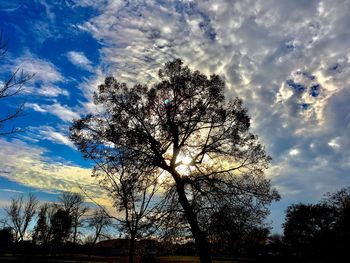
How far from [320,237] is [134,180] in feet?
180

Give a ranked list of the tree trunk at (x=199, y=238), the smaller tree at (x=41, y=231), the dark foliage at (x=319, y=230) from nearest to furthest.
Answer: the tree trunk at (x=199, y=238), the dark foliage at (x=319, y=230), the smaller tree at (x=41, y=231)

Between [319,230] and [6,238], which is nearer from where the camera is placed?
[319,230]

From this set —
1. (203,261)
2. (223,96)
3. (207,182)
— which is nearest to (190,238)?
(203,261)

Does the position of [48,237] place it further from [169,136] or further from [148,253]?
[169,136]

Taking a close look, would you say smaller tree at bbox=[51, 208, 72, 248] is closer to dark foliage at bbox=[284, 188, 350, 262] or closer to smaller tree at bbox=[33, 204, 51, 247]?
smaller tree at bbox=[33, 204, 51, 247]

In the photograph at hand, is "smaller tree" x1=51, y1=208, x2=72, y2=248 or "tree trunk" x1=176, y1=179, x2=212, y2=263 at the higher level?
"smaller tree" x1=51, y1=208, x2=72, y2=248

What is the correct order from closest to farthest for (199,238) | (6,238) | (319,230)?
(199,238), (319,230), (6,238)

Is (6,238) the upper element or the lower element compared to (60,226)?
lower

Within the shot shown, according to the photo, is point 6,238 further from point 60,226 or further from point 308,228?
point 308,228

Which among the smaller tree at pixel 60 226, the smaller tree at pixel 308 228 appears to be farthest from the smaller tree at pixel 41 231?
the smaller tree at pixel 308 228

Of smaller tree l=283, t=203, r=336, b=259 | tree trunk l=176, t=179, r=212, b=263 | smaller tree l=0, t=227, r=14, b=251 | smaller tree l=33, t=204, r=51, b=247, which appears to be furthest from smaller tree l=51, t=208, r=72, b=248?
tree trunk l=176, t=179, r=212, b=263

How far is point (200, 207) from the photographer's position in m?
16.8

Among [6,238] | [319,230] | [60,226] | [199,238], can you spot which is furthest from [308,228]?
[6,238]

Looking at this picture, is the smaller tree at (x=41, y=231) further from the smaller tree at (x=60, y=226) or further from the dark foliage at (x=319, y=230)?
the dark foliage at (x=319, y=230)
